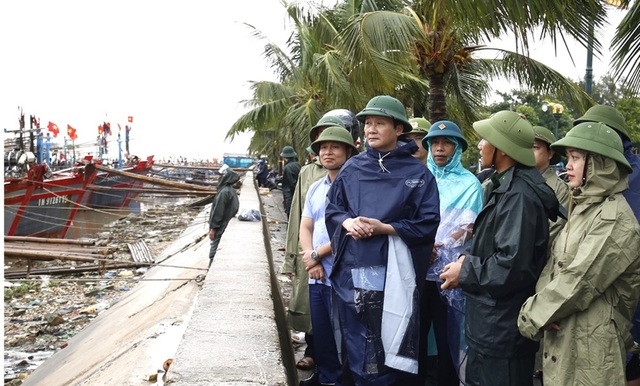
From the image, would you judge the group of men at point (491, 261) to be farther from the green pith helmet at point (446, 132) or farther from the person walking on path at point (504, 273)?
the green pith helmet at point (446, 132)

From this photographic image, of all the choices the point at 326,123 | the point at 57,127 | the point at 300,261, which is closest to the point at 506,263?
the point at 300,261

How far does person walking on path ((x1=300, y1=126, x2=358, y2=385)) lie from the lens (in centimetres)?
416

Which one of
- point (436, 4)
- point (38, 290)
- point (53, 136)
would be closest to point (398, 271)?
point (436, 4)

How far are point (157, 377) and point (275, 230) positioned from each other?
876 centimetres

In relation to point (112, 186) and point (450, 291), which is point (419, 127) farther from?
point (112, 186)

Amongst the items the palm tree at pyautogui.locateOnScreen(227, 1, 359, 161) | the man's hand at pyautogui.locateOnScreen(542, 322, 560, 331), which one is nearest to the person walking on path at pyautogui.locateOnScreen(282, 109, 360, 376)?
the man's hand at pyautogui.locateOnScreen(542, 322, 560, 331)

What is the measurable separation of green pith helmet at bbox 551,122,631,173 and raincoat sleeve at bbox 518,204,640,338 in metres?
0.33

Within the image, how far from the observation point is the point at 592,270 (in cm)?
275

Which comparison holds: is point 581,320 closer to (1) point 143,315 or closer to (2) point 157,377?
(2) point 157,377

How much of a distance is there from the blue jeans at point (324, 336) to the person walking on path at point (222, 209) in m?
5.24

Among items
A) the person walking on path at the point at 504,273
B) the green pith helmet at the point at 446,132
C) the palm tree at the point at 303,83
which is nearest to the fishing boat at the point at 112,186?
the palm tree at the point at 303,83

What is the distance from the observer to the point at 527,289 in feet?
10.4

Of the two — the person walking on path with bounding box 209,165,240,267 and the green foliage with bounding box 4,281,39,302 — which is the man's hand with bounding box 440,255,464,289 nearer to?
the person walking on path with bounding box 209,165,240,267

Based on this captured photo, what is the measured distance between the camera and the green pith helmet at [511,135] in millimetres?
3375
